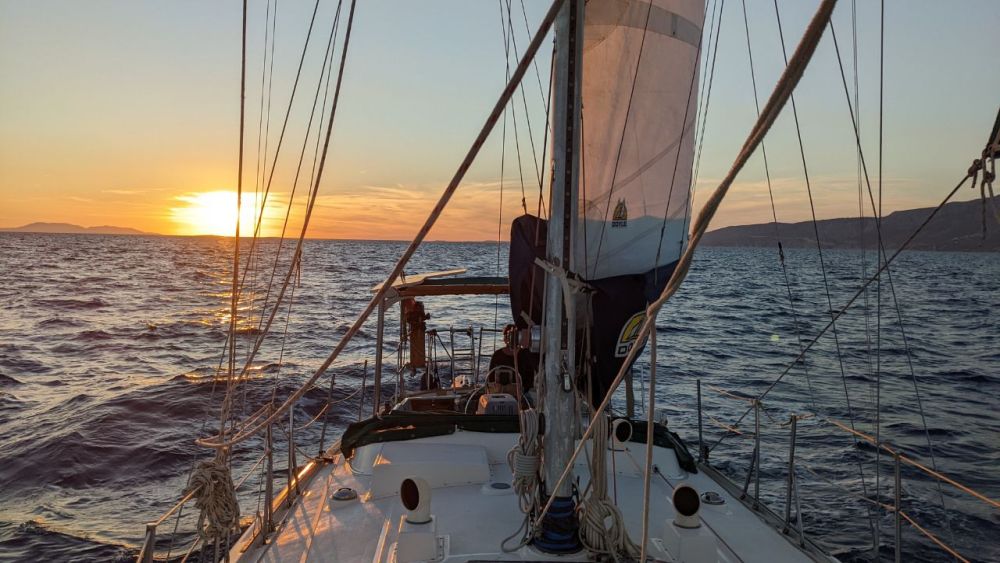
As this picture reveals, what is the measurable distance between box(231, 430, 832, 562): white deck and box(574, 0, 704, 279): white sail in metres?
2.00

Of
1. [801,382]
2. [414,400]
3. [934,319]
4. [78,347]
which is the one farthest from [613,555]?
[934,319]

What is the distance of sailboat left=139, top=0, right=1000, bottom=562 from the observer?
447cm

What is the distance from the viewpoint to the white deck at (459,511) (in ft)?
16.5

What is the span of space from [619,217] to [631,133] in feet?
3.08

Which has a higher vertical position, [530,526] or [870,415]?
[530,526]

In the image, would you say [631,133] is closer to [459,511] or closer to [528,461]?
[528,461]

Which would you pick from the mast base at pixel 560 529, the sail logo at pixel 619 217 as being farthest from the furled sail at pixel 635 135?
the mast base at pixel 560 529

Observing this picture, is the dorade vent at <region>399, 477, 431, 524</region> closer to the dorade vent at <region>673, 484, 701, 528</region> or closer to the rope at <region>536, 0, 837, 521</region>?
the dorade vent at <region>673, 484, 701, 528</region>

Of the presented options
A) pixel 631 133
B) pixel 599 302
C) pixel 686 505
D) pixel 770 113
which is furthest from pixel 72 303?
pixel 770 113

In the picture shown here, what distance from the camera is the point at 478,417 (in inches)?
289

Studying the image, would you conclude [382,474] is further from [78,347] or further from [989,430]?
[78,347]

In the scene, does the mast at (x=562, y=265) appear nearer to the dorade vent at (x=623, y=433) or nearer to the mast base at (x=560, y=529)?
the mast base at (x=560, y=529)

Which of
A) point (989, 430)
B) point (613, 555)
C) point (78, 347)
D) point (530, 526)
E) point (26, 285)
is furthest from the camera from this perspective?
point (26, 285)

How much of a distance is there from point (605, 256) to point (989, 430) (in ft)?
50.8
